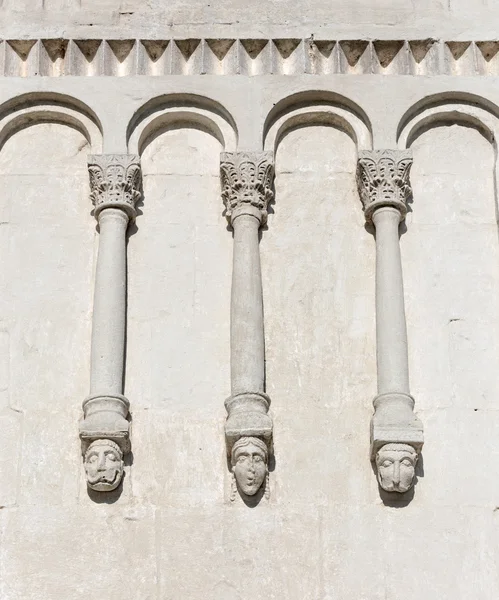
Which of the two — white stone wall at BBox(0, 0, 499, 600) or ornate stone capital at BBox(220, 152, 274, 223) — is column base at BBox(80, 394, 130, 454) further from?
ornate stone capital at BBox(220, 152, 274, 223)

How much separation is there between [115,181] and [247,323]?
Answer: 127 cm

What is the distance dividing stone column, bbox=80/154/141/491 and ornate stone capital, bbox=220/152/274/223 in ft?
1.81

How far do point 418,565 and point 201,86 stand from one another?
11.2 feet

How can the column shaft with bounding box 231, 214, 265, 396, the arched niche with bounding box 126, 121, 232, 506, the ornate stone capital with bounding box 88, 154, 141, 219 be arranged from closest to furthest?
the arched niche with bounding box 126, 121, 232, 506 → the column shaft with bounding box 231, 214, 265, 396 → the ornate stone capital with bounding box 88, 154, 141, 219

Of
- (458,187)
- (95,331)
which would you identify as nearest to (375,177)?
(458,187)

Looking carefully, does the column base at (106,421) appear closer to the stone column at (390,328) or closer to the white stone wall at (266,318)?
the white stone wall at (266,318)

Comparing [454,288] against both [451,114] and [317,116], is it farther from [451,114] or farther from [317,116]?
[317,116]

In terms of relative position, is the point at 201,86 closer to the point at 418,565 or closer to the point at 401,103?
the point at 401,103

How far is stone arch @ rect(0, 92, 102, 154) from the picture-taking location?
10.8m

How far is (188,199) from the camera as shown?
417 inches

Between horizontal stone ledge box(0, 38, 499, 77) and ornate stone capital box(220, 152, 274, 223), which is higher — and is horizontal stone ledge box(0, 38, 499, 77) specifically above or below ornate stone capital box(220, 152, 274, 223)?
above

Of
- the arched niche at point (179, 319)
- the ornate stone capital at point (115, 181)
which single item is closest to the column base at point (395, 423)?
the arched niche at point (179, 319)

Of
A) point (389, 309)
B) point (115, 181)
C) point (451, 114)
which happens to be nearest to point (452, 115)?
point (451, 114)

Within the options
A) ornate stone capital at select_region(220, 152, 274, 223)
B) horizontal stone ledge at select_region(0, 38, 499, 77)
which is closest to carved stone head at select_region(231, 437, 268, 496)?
ornate stone capital at select_region(220, 152, 274, 223)
